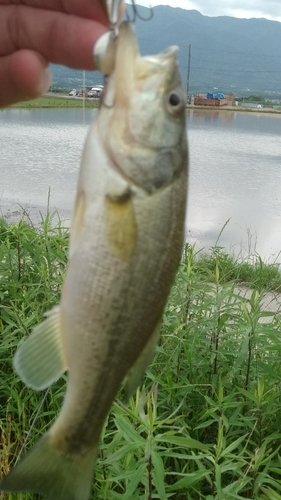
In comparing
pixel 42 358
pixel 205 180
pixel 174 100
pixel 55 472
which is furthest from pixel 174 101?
pixel 205 180

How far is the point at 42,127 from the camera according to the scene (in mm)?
14875

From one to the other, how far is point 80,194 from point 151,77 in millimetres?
275

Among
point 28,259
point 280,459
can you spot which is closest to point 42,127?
point 28,259

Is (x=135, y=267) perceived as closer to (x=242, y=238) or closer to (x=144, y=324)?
(x=144, y=324)

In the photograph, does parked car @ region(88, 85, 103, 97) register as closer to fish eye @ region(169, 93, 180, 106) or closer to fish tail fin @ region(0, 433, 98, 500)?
fish eye @ region(169, 93, 180, 106)

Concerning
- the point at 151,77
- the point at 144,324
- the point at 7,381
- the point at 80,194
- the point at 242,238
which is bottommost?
the point at 242,238

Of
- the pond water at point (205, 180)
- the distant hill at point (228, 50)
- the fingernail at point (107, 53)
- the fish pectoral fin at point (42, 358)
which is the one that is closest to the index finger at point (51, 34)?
the fingernail at point (107, 53)

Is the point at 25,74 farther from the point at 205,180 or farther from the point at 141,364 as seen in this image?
the point at 205,180

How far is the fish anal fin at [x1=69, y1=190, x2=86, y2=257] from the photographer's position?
1016 mm

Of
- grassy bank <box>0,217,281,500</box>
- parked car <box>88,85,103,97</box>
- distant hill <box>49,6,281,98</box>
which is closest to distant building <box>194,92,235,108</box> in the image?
parked car <box>88,85,103,97</box>

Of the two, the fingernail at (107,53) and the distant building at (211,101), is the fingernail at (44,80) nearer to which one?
the fingernail at (107,53)

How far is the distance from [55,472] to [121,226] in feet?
1.49

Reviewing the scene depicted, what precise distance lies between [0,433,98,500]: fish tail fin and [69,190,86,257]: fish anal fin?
0.35m

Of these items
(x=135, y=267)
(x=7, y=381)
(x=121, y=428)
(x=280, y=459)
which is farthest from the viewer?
(x=7, y=381)
